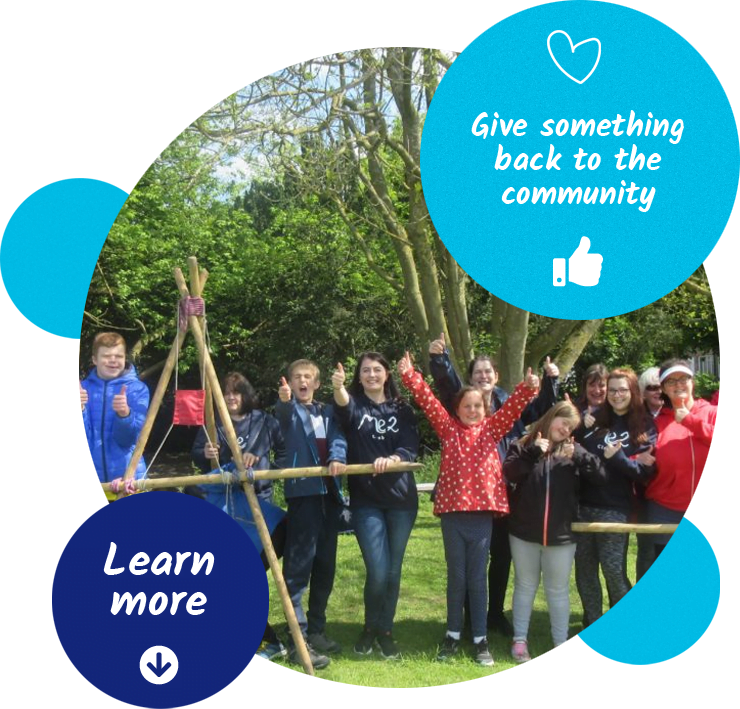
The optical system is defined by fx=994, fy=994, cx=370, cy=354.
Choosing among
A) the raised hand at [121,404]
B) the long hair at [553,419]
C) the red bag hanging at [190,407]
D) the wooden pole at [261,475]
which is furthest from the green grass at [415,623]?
the raised hand at [121,404]

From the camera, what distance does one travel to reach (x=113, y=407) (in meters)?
4.78

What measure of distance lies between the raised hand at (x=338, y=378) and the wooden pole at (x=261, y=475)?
374mm

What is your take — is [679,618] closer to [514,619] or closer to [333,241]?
[514,619]

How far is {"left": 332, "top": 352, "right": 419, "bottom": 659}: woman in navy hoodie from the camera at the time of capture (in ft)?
15.0

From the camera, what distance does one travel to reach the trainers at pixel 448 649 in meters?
4.52

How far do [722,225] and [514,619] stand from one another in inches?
79.4

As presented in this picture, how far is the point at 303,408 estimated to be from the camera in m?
4.64

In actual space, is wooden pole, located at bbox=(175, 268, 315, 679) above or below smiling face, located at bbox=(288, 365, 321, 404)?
below

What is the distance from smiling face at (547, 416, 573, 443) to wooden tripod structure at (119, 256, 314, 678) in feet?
4.55

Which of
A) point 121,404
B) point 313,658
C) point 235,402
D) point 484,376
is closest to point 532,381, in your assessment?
point 484,376

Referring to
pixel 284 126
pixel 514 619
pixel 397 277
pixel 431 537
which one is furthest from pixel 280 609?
pixel 284 126

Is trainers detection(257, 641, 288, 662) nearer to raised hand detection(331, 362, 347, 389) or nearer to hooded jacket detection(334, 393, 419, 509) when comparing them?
hooded jacket detection(334, 393, 419, 509)

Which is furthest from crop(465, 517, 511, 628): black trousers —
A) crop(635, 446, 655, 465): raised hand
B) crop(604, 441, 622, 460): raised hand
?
crop(635, 446, 655, 465): raised hand

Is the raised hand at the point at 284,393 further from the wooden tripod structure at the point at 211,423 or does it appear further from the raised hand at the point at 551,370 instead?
the raised hand at the point at 551,370
